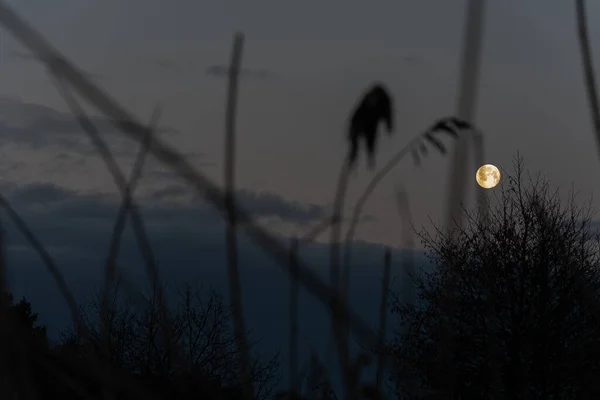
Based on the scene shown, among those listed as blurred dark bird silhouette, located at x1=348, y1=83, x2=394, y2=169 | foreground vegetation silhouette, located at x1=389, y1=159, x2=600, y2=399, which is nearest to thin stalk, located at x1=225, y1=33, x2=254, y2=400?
blurred dark bird silhouette, located at x1=348, y1=83, x2=394, y2=169

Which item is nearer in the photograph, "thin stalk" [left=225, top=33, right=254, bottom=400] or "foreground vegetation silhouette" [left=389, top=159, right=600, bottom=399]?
"thin stalk" [left=225, top=33, right=254, bottom=400]

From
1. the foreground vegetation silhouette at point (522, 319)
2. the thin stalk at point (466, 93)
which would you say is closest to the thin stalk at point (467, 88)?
the thin stalk at point (466, 93)

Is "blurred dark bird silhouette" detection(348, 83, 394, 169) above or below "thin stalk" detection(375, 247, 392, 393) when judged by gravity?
above

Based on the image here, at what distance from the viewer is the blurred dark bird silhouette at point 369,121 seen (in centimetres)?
100

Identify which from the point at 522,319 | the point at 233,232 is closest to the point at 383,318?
the point at 233,232

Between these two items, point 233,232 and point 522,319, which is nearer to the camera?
point 233,232

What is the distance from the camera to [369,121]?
3.32ft

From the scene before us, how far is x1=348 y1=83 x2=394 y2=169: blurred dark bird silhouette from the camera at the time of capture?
100 centimetres

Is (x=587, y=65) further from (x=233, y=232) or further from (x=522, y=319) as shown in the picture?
(x=522, y=319)

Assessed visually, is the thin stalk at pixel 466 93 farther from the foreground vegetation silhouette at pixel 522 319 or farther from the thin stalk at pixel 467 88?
the foreground vegetation silhouette at pixel 522 319

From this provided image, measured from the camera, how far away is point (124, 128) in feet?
3.14

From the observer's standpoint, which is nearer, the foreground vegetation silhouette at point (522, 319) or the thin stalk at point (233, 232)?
Answer: the thin stalk at point (233, 232)

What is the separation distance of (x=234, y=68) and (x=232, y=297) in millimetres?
304

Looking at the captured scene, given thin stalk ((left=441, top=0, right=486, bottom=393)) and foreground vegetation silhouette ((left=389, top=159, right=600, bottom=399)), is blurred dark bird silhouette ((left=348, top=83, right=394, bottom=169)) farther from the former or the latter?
foreground vegetation silhouette ((left=389, top=159, right=600, bottom=399))
